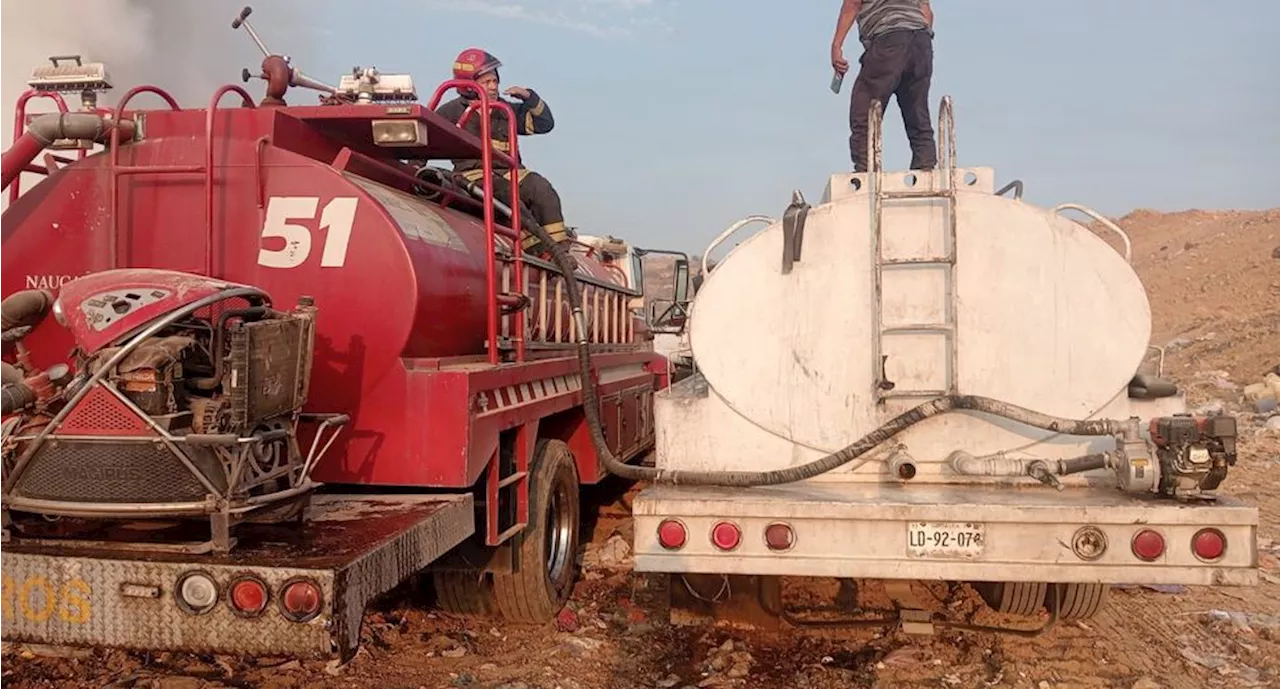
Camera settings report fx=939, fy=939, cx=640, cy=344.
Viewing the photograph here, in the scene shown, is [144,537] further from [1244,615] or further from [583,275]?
[1244,615]

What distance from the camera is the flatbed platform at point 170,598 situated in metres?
→ 2.62

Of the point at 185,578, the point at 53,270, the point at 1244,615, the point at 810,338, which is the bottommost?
the point at 1244,615

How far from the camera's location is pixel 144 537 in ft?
9.55

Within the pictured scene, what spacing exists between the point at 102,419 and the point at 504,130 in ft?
15.6

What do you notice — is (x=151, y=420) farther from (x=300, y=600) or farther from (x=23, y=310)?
(x=23, y=310)

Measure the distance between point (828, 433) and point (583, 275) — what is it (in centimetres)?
265

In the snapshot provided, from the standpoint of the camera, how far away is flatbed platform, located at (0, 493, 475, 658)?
2617 mm

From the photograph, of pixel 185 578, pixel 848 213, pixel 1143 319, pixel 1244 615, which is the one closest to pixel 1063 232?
pixel 1143 319

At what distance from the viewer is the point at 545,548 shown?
15.6 feet

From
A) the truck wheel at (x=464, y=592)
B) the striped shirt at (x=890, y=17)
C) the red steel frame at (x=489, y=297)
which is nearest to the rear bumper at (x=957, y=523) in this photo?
the red steel frame at (x=489, y=297)

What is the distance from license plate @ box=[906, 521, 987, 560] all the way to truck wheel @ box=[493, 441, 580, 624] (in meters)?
1.95

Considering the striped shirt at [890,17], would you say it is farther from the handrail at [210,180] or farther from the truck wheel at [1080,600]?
the handrail at [210,180]

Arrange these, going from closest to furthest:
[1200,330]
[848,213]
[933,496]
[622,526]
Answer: [933,496]
[848,213]
[622,526]
[1200,330]

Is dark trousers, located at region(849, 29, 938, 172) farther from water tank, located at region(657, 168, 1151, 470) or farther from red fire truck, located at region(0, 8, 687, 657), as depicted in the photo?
red fire truck, located at region(0, 8, 687, 657)
